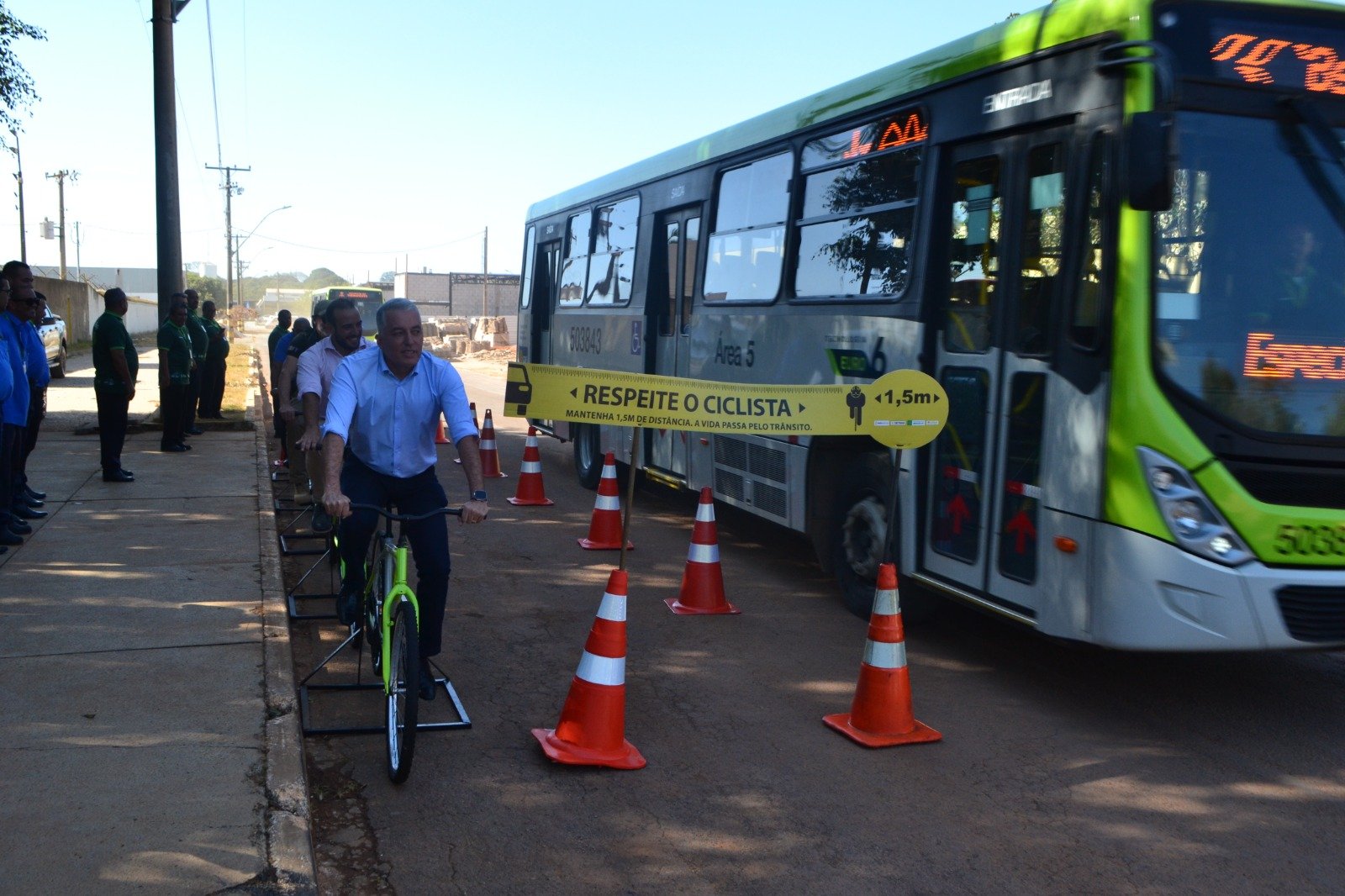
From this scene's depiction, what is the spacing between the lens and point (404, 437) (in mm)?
5332

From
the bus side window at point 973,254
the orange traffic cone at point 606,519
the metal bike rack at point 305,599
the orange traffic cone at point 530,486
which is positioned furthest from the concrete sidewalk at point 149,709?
the bus side window at point 973,254

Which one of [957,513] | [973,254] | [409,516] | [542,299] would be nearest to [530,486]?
[542,299]

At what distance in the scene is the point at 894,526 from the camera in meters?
7.02

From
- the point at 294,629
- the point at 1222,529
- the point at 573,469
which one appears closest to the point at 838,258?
the point at 1222,529

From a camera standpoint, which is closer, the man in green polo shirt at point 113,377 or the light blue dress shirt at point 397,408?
the light blue dress shirt at point 397,408

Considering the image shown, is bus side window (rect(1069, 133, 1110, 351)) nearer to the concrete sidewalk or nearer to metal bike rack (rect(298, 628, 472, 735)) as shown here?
metal bike rack (rect(298, 628, 472, 735))

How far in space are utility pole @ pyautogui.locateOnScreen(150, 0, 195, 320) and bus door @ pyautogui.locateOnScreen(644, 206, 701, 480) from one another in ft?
25.7

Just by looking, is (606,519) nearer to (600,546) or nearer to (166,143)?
(600,546)

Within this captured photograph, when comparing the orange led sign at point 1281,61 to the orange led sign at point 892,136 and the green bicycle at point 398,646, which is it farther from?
the green bicycle at point 398,646

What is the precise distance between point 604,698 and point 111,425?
8040 mm

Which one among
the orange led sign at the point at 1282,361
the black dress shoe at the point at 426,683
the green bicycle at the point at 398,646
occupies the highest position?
the orange led sign at the point at 1282,361

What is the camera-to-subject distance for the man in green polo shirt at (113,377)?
11.0 m

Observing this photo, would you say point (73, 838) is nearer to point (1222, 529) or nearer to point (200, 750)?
point (200, 750)

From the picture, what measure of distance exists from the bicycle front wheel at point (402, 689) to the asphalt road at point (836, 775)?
13 cm
